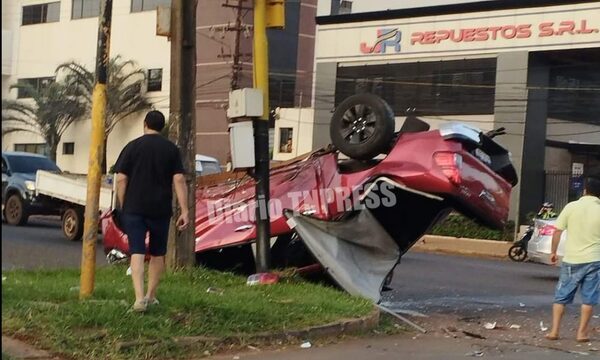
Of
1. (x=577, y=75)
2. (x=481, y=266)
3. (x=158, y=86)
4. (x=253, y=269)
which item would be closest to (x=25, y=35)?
(x=158, y=86)

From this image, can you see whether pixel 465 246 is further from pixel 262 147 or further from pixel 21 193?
pixel 262 147

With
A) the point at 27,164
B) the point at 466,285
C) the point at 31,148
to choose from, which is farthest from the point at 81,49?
the point at 466,285

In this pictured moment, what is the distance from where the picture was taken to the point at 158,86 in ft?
139

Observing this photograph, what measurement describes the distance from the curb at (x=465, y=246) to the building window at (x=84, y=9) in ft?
80.0

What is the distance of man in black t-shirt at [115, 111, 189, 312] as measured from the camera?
23.6 feet

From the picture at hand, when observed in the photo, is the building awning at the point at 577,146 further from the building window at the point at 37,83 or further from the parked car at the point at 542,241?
the building window at the point at 37,83

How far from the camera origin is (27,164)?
2080cm

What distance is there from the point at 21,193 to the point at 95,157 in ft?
42.3

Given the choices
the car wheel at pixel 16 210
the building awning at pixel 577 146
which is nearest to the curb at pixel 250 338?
the car wheel at pixel 16 210

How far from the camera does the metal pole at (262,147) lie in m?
9.70

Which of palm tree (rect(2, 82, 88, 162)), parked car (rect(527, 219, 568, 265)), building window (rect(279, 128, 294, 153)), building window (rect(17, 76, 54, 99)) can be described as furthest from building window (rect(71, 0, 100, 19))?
parked car (rect(527, 219, 568, 265))

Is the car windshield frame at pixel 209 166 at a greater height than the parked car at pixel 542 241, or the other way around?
the car windshield frame at pixel 209 166

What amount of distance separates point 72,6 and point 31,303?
40.6 metres

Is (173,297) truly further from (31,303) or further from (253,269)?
(253,269)
